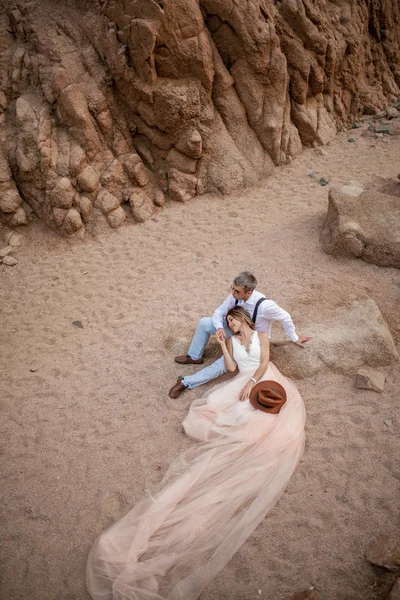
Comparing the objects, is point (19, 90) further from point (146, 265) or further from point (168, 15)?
point (146, 265)

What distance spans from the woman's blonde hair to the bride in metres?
0.03

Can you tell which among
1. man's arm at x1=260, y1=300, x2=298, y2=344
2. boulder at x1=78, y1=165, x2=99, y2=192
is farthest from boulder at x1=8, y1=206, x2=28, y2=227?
man's arm at x1=260, y1=300, x2=298, y2=344

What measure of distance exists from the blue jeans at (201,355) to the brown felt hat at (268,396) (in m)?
0.76

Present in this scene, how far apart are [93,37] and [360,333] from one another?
762cm

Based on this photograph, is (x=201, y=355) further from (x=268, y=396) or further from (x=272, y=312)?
(x=268, y=396)

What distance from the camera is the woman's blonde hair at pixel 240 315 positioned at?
4.55 m

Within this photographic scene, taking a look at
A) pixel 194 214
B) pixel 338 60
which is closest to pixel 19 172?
pixel 194 214

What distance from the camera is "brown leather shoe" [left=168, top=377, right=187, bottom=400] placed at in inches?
195

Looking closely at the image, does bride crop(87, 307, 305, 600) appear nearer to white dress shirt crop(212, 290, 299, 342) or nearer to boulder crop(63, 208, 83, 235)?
white dress shirt crop(212, 290, 299, 342)

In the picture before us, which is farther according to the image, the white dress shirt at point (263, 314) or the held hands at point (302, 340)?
the held hands at point (302, 340)

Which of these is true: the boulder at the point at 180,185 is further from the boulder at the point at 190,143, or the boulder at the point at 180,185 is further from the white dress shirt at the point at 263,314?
the white dress shirt at the point at 263,314

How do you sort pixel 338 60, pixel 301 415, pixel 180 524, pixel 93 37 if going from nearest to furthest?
pixel 180 524 < pixel 301 415 < pixel 93 37 < pixel 338 60

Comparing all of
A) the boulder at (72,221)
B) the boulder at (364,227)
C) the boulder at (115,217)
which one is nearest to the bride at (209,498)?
the boulder at (364,227)

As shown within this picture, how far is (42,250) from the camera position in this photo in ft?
26.6
